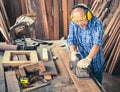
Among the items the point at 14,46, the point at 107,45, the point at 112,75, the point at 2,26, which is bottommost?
the point at 112,75

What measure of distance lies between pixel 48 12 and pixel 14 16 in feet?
2.51

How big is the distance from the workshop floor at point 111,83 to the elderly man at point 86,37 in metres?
1.18

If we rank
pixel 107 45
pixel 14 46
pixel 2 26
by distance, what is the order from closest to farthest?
1. pixel 14 46
2. pixel 2 26
3. pixel 107 45

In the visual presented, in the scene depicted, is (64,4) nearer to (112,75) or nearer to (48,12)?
(48,12)

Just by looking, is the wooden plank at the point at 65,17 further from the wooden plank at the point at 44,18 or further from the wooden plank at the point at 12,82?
the wooden plank at the point at 12,82

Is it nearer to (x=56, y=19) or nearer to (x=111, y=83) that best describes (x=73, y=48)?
(x=111, y=83)

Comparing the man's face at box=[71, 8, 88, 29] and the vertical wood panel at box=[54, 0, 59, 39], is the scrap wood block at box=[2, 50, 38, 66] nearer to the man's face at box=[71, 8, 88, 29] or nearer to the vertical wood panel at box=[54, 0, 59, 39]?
the man's face at box=[71, 8, 88, 29]

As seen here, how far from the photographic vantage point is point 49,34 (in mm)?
5047

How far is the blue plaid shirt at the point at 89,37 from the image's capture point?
2498mm

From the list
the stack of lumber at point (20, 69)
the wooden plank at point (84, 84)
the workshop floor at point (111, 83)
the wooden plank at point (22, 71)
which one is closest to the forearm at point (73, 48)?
the stack of lumber at point (20, 69)

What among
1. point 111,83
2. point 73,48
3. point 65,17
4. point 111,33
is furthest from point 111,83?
point 65,17

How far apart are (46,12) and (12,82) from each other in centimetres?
291

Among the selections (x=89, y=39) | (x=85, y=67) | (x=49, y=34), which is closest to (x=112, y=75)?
(x=49, y=34)

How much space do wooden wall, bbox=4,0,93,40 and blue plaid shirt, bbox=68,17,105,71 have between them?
2201 millimetres
